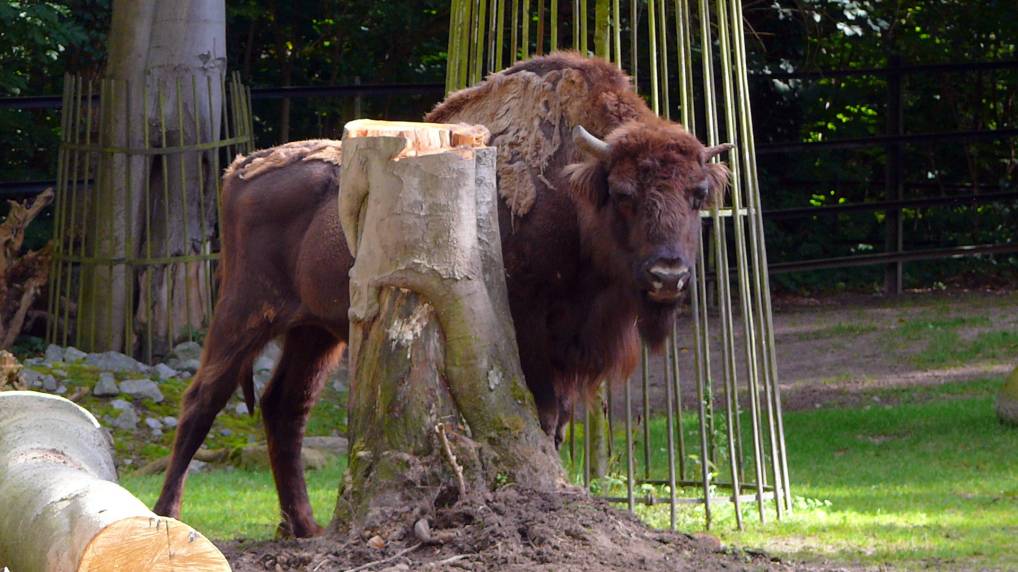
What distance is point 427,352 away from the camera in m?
5.00

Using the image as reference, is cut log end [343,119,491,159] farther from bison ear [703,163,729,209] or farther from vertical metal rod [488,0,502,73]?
vertical metal rod [488,0,502,73]

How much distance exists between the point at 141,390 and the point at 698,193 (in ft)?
21.7

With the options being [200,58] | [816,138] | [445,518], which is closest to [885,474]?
[445,518]

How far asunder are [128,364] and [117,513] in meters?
7.85

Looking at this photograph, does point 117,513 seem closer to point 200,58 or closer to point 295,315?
point 295,315

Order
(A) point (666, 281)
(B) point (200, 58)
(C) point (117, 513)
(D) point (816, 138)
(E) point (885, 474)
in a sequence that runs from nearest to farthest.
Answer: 1. (C) point (117, 513)
2. (A) point (666, 281)
3. (E) point (885, 474)
4. (B) point (200, 58)
5. (D) point (816, 138)

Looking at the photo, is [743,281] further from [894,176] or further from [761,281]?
[894,176]

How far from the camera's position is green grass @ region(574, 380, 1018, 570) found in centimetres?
624

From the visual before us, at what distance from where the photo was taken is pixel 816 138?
1748 centimetres

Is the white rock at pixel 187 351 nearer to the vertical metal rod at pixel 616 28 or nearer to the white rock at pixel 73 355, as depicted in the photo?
the white rock at pixel 73 355

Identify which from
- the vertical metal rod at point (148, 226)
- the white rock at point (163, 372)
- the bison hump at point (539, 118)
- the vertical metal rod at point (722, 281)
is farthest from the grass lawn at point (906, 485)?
the vertical metal rod at point (148, 226)

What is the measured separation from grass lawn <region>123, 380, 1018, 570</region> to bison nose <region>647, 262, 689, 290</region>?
1.32m

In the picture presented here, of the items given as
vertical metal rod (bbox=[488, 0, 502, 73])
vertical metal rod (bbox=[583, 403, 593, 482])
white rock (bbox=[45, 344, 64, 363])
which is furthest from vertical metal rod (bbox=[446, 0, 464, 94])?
white rock (bbox=[45, 344, 64, 363])

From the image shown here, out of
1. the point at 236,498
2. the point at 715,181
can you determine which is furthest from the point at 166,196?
the point at 715,181
